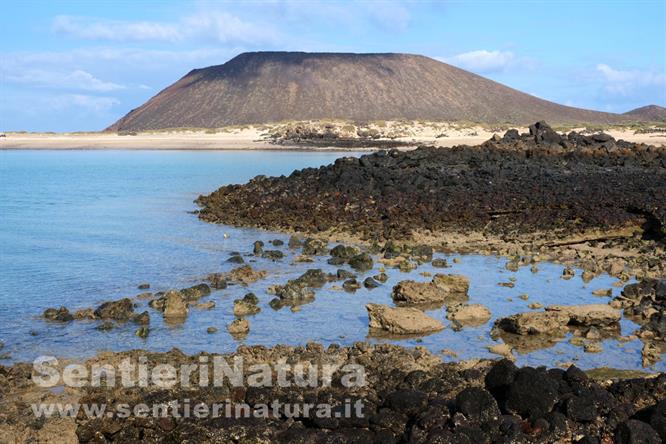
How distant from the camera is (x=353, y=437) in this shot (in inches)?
245

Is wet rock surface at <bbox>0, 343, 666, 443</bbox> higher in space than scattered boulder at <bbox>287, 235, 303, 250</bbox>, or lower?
higher

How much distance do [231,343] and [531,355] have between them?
3869 millimetres

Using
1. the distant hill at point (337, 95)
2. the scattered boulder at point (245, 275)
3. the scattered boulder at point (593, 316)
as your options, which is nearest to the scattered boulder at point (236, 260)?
the scattered boulder at point (245, 275)

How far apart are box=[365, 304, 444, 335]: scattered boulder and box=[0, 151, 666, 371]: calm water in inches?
9.1

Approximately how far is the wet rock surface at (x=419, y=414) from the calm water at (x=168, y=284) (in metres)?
2.26

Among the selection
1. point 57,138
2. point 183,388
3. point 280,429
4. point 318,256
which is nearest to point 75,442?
point 183,388

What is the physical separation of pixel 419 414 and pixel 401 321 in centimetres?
399

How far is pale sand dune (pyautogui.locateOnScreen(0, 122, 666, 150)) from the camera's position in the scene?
65.5 meters

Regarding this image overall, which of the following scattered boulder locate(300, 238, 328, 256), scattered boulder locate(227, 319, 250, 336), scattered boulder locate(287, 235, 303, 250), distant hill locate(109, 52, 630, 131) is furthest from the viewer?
distant hill locate(109, 52, 630, 131)

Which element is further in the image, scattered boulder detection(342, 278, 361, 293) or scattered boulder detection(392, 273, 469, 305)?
scattered boulder detection(342, 278, 361, 293)

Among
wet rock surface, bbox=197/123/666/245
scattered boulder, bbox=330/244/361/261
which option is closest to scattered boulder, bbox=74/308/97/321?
scattered boulder, bbox=330/244/361/261

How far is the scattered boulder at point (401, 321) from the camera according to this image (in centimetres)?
1035

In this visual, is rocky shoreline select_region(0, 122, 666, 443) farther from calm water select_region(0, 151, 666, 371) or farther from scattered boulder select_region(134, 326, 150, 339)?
calm water select_region(0, 151, 666, 371)

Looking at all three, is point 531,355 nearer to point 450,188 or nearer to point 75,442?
point 75,442
